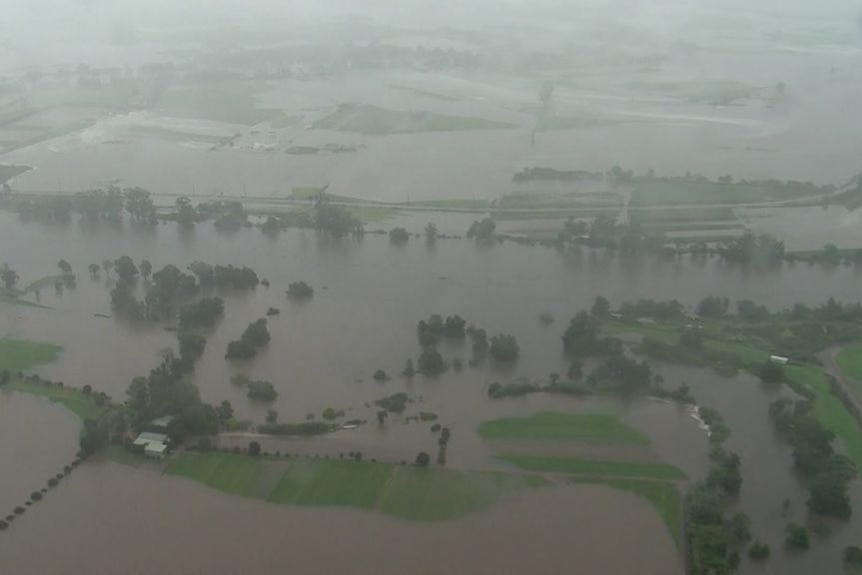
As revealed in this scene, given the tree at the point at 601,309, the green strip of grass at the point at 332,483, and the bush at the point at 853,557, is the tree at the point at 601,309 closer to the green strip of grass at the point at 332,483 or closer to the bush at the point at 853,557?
the green strip of grass at the point at 332,483

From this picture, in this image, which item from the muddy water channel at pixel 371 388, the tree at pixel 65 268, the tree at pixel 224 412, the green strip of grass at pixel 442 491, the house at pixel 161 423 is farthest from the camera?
the tree at pixel 65 268

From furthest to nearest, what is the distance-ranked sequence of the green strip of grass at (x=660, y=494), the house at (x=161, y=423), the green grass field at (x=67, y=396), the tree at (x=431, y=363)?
the tree at (x=431, y=363) < the green grass field at (x=67, y=396) < the house at (x=161, y=423) < the green strip of grass at (x=660, y=494)

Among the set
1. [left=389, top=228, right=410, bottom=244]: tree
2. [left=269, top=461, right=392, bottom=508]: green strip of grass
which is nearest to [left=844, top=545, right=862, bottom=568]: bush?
[left=269, top=461, right=392, bottom=508]: green strip of grass

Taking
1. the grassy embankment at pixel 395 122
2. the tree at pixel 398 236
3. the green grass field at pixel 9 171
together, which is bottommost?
the tree at pixel 398 236

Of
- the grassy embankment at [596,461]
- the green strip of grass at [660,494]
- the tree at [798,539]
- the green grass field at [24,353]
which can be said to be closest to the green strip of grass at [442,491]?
the grassy embankment at [596,461]

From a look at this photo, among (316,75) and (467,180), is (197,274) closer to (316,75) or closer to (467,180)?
(467,180)

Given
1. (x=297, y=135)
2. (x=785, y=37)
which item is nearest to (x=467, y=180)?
(x=297, y=135)

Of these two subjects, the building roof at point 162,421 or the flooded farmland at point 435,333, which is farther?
the building roof at point 162,421

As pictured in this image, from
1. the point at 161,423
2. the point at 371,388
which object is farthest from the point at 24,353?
the point at 371,388
